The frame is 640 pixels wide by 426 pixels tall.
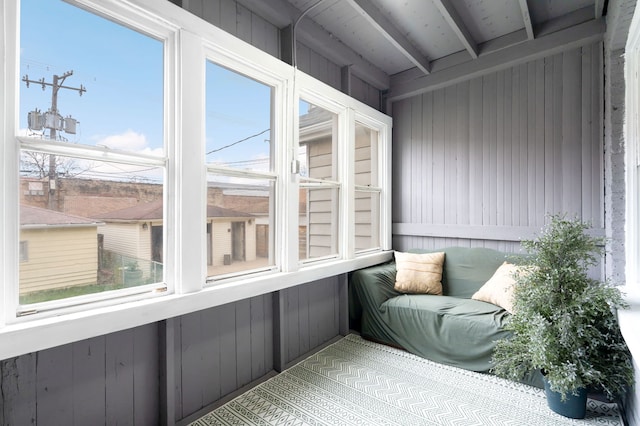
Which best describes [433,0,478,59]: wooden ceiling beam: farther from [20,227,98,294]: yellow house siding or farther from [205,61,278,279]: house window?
[20,227,98,294]: yellow house siding

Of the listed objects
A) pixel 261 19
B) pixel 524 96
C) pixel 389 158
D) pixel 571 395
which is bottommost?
pixel 571 395

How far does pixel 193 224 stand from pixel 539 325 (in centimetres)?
209

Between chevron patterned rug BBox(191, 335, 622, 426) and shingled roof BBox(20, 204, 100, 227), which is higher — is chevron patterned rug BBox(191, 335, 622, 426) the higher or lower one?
the lower one

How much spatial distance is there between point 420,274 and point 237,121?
2131mm

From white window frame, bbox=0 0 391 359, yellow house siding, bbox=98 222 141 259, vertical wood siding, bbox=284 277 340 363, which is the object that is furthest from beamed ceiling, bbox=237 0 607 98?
vertical wood siding, bbox=284 277 340 363

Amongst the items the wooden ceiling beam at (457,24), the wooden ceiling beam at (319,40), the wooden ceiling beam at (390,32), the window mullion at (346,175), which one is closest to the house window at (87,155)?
the wooden ceiling beam at (319,40)

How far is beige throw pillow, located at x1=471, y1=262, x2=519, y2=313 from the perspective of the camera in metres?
2.49

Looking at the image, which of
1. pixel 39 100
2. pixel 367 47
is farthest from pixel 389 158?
pixel 39 100

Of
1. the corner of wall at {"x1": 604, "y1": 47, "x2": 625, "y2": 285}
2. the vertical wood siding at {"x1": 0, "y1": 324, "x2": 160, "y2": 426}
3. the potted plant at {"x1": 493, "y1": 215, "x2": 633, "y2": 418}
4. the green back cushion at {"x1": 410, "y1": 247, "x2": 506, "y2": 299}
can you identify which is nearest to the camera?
the vertical wood siding at {"x1": 0, "y1": 324, "x2": 160, "y2": 426}

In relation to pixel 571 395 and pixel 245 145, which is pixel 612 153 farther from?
pixel 245 145

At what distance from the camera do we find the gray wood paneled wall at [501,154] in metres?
2.70

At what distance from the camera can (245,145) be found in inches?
88.0

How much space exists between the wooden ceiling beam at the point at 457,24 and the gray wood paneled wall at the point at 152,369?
2496 mm

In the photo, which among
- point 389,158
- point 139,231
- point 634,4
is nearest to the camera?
point 139,231
